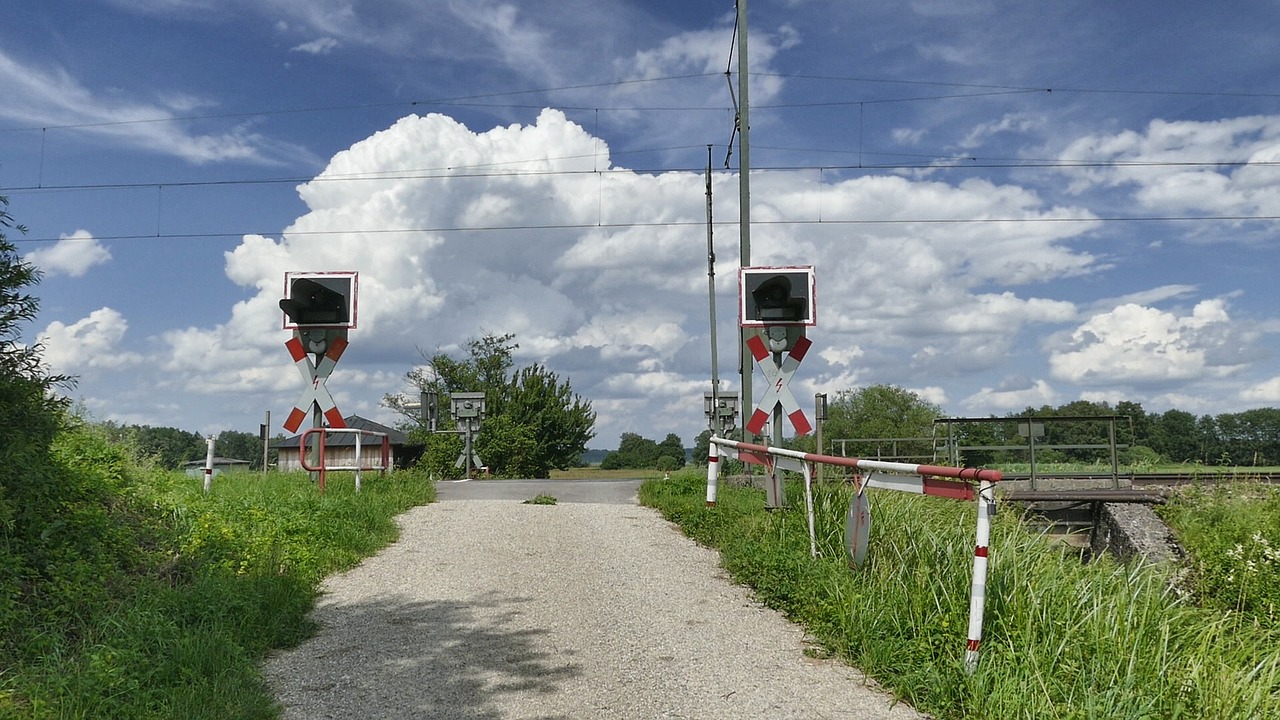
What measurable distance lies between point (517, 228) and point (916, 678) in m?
15.9

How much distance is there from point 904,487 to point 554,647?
2498 mm

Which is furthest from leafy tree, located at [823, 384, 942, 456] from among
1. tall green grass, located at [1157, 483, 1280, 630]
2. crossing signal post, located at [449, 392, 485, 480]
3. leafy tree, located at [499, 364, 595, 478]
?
tall green grass, located at [1157, 483, 1280, 630]

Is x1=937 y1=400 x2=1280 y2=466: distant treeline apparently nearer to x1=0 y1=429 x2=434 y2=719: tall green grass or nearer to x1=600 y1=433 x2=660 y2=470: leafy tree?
x1=0 y1=429 x2=434 y2=719: tall green grass

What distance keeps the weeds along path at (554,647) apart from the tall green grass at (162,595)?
298mm

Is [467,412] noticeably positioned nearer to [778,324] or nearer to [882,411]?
[778,324]

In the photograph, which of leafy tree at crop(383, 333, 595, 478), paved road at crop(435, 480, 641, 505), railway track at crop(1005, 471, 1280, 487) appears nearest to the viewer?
railway track at crop(1005, 471, 1280, 487)

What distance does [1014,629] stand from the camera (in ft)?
17.0

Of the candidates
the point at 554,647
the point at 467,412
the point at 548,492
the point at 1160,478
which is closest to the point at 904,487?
the point at 554,647

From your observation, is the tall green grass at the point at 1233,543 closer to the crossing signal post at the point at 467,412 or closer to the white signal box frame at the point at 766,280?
the white signal box frame at the point at 766,280

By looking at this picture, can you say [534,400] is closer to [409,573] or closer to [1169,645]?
[409,573]

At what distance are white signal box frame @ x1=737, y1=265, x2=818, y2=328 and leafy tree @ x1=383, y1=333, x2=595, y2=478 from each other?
149ft

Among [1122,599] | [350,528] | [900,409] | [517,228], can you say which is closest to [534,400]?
[900,409]

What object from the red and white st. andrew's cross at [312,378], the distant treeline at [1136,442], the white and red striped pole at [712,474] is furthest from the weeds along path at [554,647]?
the distant treeline at [1136,442]

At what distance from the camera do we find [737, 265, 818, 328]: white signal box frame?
31.7 ft
